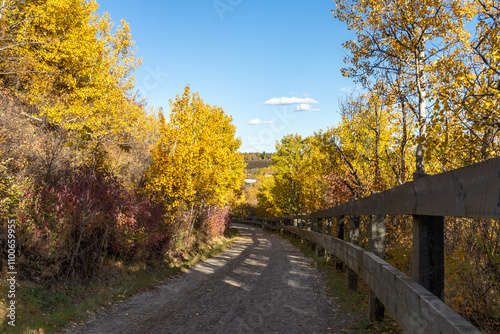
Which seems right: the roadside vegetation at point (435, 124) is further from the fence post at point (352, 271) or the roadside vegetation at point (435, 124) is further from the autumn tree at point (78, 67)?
the autumn tree at point (78, 67)

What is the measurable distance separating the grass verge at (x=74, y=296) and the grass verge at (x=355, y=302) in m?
4.19

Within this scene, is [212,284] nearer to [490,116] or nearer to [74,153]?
[490,116]

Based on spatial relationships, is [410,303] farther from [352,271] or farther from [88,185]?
[88,185]

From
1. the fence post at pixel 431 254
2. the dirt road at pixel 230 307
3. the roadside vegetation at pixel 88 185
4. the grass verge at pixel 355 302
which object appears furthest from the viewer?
the roadside vegetation at pixel 88 185

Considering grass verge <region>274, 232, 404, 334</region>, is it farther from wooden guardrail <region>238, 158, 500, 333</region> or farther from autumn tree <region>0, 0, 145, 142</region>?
autumn tree <region>0, 0, 145, 142</region>

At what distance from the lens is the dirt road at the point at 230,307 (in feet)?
15.7

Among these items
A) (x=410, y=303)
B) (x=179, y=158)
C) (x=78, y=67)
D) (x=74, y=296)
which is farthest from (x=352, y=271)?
(x=78, y=67)

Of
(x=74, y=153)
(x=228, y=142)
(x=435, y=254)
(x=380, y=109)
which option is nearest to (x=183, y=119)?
(x=74, y=153)

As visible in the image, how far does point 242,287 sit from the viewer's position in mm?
7258

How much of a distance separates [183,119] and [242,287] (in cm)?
715

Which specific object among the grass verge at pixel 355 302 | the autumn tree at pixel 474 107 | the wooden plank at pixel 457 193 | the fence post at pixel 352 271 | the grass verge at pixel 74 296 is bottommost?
the grass verge at pixel 74 296

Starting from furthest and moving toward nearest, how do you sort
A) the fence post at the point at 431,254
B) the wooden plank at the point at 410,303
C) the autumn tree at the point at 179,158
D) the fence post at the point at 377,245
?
the autumn tree at the point at 179,158, the fence post at the point at 377,245, the fence post at the point at 431,254, the wooden plank at the point at 410,303


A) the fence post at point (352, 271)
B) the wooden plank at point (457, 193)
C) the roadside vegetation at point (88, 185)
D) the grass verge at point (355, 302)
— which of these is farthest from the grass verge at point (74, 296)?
the wooden plank at point (457, 193)

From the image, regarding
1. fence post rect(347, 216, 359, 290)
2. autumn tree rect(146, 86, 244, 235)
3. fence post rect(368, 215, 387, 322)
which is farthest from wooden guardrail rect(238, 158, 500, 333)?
autumn tree rect(146, 86, 244, 235)
